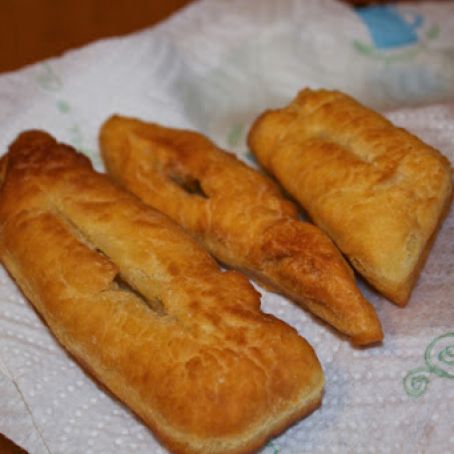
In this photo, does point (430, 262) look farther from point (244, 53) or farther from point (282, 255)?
point (244, 53)

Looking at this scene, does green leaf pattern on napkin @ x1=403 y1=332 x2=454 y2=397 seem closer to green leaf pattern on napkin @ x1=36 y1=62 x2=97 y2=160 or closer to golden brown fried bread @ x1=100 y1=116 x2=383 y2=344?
golden brown fried bread @ x1=100 y1=116 x2=383 y2=344

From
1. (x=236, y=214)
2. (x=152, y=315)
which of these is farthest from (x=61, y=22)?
(x=152, y=315)

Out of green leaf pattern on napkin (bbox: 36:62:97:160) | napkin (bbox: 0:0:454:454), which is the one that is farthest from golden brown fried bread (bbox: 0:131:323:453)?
green leaf pattern on napkin (bbox: 36:62:97:160)

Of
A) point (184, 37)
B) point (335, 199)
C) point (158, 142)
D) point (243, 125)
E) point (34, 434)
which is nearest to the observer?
point (34, 434)

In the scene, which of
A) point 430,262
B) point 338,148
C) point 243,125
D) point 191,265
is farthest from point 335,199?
point 243,125

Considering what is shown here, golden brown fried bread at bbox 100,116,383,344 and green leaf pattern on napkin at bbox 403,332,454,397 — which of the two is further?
golden brown fried bread at bbox 100,116,383,344

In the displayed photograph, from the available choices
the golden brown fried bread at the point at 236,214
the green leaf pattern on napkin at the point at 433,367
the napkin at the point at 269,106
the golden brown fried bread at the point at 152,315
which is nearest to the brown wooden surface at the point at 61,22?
the napkin at the point at 269,106
